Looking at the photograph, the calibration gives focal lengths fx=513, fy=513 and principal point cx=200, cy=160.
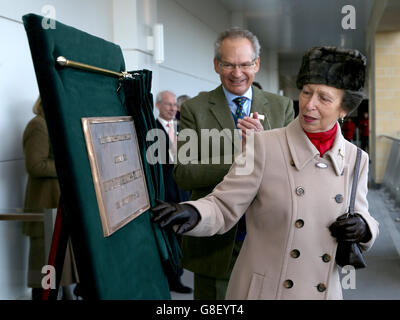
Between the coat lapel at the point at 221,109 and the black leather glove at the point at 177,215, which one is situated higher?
the coat lapel at the point at 221,109

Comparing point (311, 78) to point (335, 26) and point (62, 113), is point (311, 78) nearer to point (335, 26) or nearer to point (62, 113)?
point (62, 113)

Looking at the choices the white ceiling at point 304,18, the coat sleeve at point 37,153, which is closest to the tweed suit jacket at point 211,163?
the coat sleeve at point 37,153

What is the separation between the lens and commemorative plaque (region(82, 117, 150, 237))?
3.59ft

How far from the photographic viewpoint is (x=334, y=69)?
4.57 feet

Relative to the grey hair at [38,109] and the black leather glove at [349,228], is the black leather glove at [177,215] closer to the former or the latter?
the black leather glove at [349,228]

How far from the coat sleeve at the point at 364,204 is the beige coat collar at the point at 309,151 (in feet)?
0.23

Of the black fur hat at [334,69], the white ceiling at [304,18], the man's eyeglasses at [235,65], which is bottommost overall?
the black fur hat at [334,69]

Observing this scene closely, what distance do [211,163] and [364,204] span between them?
63 cm

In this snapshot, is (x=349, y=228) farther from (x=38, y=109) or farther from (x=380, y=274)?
(x=38, y=109)

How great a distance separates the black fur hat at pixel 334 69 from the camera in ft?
4.56

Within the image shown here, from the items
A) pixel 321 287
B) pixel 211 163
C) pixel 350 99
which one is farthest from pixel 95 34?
pixel 321 287

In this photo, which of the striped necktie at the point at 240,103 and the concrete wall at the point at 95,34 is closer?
the striped necktie at the point at 240,103

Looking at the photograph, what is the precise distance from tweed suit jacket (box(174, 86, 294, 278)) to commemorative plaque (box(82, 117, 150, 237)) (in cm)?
57
